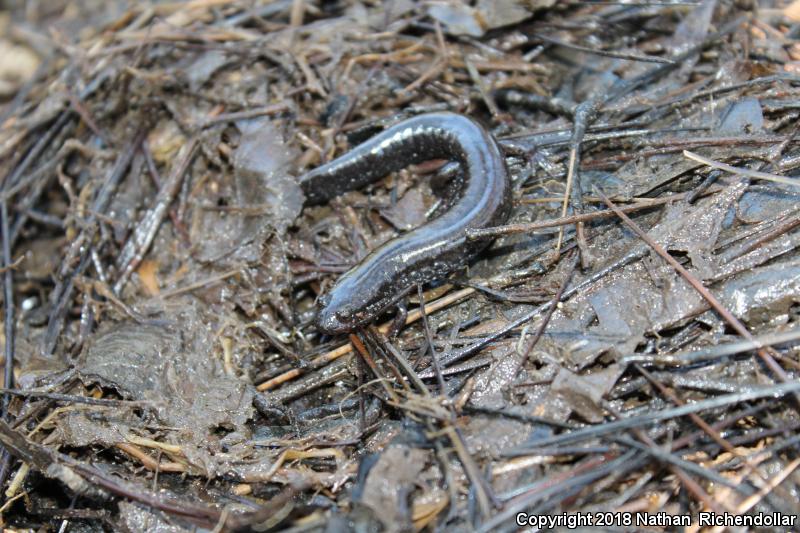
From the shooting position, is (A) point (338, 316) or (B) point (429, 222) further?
(B) point (429, 222)

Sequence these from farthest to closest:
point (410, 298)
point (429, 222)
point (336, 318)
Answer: point (429, 222), point (410, 298), point (336, 318)

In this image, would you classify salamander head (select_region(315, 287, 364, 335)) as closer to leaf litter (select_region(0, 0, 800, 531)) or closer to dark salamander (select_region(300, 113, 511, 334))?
dark salamander (select_region(300, 113, 511, 334))

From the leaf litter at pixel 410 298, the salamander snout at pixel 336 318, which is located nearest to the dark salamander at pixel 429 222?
the salamander snout at pixel 336 318

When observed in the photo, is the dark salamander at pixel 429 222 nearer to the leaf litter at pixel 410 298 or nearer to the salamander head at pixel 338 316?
the salamander head at pixel 338 316

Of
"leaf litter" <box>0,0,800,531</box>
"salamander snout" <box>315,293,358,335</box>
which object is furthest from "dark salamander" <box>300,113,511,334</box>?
"leaf litter" <box>0,0,800,531</box>

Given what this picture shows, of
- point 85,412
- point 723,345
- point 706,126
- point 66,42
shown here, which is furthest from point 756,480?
point 66,42

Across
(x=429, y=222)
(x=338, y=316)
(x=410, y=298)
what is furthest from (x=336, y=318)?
(x=429, y=222)

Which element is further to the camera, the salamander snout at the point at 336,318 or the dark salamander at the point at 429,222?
the dark salamander at the point at 429,222

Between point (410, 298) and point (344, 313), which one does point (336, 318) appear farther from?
point (410, 298)
